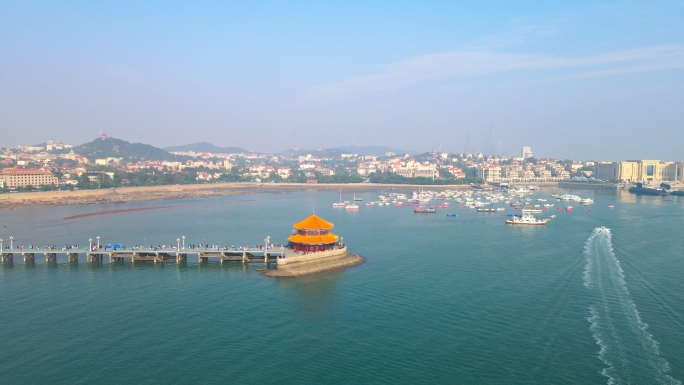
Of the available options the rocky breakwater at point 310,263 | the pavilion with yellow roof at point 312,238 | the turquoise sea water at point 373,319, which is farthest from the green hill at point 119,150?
the rocky breakwater at point 310,263

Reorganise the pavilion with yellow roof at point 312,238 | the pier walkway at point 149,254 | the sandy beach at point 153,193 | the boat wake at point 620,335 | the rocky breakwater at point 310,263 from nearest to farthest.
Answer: the boat wake at point 620,335 < the rocky breakwater at point 310,263 < the pavilion with yellow roof at point 312,238 < the pier walkway at point 149,254 < the sandy beach at point 153,193

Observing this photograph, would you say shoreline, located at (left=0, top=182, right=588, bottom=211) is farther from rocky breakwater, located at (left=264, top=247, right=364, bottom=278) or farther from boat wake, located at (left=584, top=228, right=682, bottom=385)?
boat wake, located at (left=584, top=228, right=682, bottom=385)

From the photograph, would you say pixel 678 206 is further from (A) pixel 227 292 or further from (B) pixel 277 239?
(A) pixel 227 292

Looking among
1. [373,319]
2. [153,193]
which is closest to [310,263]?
[373,319]

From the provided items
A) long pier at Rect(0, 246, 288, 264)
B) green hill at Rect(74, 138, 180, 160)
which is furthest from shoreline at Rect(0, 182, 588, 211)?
green hill at Rect(74, 138, 180, 160)

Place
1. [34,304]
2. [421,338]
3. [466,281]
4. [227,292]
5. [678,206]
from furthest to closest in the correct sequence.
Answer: [678,206] < [466,281] < [227,292] < [34,304] < [421,338]

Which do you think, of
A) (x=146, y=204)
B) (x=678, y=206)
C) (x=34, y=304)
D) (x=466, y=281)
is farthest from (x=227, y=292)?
(x=678, y=206)

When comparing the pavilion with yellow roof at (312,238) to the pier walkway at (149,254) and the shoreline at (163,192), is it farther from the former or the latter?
the shoreline at (163,192)
